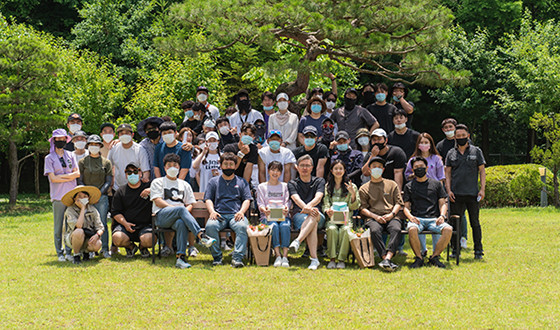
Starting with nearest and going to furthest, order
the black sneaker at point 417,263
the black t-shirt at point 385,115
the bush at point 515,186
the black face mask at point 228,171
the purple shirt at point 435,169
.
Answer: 1. the black sneaker at point 417,263
2. the black face mask at point 228,171
3. the purple shirt at point 435,169
4. the black t-shirt at point 385,115
5. the bush at point 515,186

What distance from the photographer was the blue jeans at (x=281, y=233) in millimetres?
7625

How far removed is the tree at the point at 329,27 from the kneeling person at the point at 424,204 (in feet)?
9.71

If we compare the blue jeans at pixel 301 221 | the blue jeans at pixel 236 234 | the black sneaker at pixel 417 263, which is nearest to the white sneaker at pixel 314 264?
the blue jeans at pixel 301 221

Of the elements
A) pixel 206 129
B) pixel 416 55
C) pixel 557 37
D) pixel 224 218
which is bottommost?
pixel 224 218

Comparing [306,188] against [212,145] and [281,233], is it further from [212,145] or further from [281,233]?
[212,145]

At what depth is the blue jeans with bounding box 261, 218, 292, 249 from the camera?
25.0ft

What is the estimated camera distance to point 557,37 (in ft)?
66.0

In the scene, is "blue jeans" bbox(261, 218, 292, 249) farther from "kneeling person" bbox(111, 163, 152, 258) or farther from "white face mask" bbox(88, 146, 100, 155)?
"white face mask" bbox(88, 146, 100, 155)

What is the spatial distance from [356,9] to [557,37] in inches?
537

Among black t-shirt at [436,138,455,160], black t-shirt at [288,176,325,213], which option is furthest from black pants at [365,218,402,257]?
black t-shirt at [436,138,455,160]

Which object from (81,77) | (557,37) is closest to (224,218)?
(81,77)

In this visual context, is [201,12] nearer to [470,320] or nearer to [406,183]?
[406,183]

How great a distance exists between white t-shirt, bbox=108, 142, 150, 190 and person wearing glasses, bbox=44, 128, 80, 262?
2.11 feet

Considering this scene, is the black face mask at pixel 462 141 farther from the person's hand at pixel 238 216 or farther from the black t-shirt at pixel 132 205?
the black t-shirt at pixel 132 205
